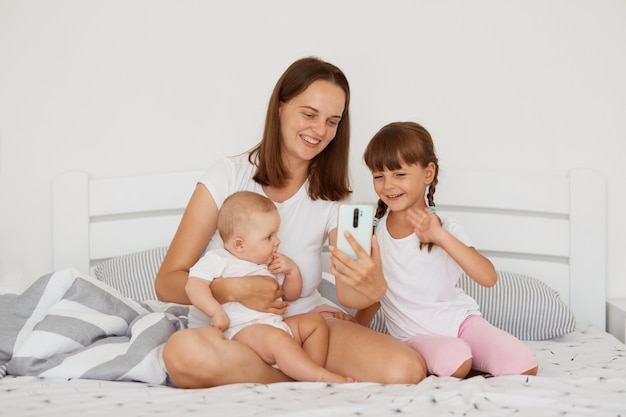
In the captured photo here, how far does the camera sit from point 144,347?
1.55 m

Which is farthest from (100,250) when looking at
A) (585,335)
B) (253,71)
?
(585,335)

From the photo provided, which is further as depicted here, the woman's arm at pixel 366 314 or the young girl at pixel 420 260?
the woman's arm at pixel 366 314

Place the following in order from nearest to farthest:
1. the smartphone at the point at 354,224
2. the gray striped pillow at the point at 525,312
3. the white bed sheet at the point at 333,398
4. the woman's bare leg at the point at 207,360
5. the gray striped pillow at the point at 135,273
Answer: the white bed sheet at the point at 333,398
the woman's bare leg at the point at 207,360
the smartphone at the point at 354,224
the gray striped pillow at the point at 525,312
the gray striped pillow at the point at 135,273

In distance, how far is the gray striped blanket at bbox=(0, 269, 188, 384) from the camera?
1.52m

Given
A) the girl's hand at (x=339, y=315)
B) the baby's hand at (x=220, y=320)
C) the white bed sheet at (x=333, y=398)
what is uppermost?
the baby's hand at (x=220, y=320)

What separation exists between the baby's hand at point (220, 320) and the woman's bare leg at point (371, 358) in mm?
249

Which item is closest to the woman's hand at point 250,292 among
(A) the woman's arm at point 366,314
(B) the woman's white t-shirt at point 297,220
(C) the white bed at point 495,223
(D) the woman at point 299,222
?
(D) the woman at point 299,222

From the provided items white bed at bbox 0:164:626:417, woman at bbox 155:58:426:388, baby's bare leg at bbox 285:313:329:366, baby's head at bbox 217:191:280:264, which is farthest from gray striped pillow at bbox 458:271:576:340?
baby's head at bbox 217:191:280:264

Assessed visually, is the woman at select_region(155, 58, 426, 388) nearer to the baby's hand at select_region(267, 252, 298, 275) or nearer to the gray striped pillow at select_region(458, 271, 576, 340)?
the baby's hand at select_region(267, 252, 298, 275)

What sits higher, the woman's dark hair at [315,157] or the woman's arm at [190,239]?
the woman's dark hair at [315,157]

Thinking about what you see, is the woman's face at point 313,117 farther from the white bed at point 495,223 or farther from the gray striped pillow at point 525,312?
the gray striped pillow at point 525,312

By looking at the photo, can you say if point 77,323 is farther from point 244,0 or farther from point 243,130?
point 244,0

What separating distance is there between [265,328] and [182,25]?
1344 mm

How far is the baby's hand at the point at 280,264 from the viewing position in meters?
1.66
